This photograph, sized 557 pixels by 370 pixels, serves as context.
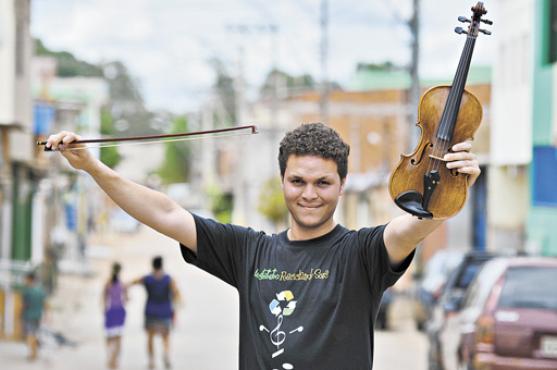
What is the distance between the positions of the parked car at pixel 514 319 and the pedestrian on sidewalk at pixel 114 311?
25.8ft

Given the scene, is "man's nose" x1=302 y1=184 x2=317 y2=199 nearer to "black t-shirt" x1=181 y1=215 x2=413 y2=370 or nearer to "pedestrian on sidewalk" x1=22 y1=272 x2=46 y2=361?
"black t-shirt" x1=181 y1=215 x2=413 y2=370

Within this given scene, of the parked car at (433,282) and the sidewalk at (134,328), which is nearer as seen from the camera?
the sidewalk at (134,328)

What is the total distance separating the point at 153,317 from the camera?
61.9 feet

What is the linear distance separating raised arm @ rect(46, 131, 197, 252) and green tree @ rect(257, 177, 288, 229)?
5173cm

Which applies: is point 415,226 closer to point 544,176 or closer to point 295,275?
point 295,275

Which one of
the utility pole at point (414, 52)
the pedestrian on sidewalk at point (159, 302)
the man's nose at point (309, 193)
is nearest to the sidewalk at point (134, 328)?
the pedestrian on sidewalk at point (159, 302)

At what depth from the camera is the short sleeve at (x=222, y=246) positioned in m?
4.88

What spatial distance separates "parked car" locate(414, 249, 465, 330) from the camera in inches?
886

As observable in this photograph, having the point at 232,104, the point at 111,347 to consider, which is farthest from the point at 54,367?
the point at 232,104

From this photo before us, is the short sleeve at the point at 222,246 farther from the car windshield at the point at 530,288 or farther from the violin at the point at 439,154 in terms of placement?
the car windshield at the point at 530,288

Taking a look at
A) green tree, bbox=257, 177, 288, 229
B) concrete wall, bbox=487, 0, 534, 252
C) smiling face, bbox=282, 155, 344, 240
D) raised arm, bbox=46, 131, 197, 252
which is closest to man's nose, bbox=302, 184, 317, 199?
smiling face, bbox=282, 155, 344, 240

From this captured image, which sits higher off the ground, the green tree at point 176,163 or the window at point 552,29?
the window at point 552,29

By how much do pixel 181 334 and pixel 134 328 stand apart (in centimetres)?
191

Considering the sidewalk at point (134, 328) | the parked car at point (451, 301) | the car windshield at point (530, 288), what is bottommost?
the sidewalk at point (134, 328)
